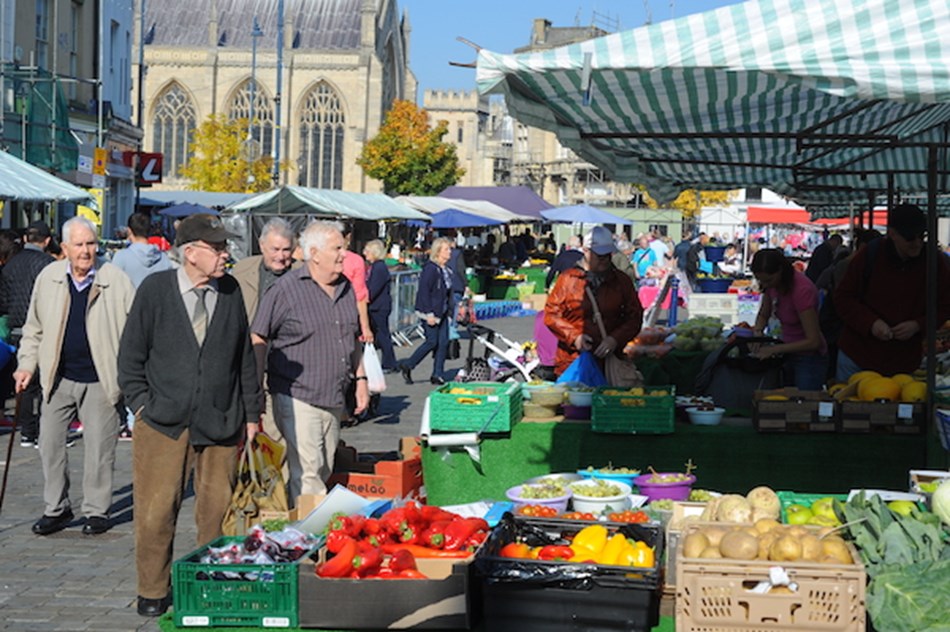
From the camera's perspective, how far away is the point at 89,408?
8.59 m

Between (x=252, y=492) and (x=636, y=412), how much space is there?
2.48m

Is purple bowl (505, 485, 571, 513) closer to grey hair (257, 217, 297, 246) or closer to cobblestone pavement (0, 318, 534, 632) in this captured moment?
cobblestone pavement (0, 318, 534, 632)

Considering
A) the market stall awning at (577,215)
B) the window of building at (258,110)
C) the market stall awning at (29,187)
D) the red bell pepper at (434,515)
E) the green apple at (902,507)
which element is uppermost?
the window of building at (258,110)

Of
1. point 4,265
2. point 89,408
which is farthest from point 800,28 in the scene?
point 4,265

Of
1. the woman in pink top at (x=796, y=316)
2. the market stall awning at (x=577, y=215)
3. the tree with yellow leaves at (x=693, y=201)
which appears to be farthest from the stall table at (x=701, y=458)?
the tree with yellow leaves at (x=693, y=201)

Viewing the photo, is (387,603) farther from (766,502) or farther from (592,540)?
(766,502)

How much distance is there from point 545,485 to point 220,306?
2.00 m

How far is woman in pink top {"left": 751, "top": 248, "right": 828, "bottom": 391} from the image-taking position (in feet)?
29.6

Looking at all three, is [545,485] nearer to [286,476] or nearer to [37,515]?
[286,476]

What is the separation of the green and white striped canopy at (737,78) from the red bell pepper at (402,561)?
6.52ft

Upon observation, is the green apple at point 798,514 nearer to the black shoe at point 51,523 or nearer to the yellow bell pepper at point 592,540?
the yellow bell pepper at point 592,540

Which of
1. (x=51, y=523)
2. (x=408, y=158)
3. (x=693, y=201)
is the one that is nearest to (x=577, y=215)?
(x=51, y=523)

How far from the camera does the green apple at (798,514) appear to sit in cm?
580

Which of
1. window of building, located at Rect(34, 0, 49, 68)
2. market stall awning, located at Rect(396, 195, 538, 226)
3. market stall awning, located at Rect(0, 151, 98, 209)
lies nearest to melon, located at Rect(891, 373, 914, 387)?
market stall awning, located at Rect(0, 151, 98, 209)
